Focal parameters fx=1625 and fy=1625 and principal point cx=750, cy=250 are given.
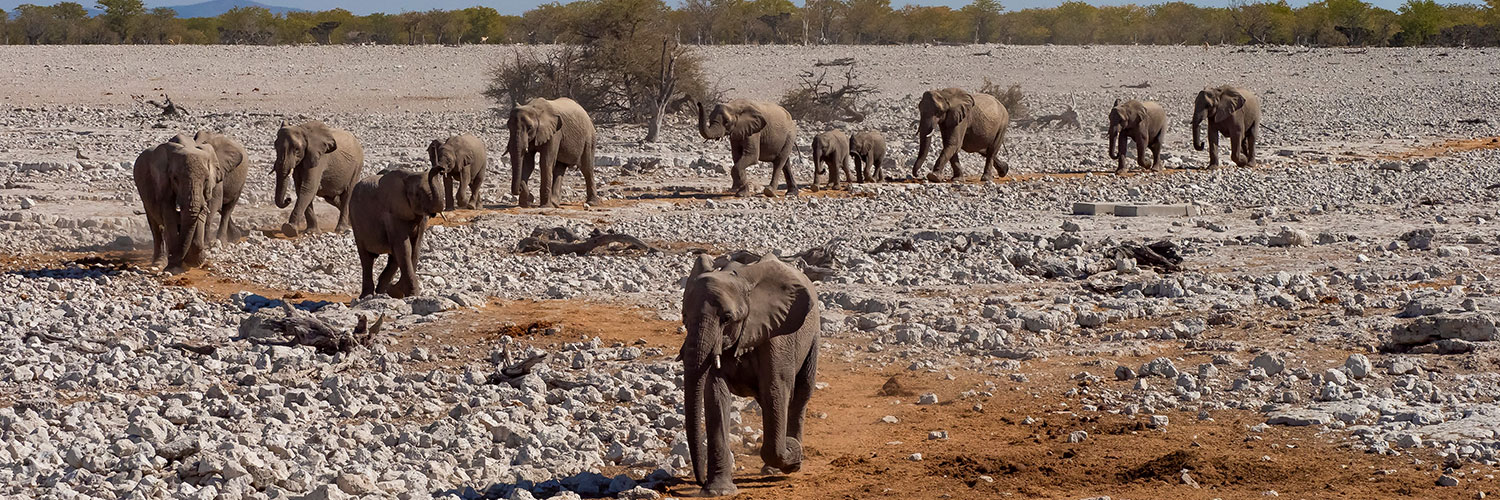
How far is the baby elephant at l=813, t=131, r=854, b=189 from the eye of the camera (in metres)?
22.4

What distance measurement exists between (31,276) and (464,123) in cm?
1729

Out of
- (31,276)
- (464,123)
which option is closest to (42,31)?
(464,123)

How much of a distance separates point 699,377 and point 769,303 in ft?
1.60

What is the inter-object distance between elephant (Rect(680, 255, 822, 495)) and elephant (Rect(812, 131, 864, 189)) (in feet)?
48.8

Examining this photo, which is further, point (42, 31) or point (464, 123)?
point (42, 31)

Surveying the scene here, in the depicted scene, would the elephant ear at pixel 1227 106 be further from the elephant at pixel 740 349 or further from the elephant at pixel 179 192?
the elephant at pixel 740 349

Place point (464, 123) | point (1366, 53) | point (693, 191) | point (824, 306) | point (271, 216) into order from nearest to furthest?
point (824, 306)
point (271, 216)
point (693, 191)
point (464, 123)
point (1366, 53)

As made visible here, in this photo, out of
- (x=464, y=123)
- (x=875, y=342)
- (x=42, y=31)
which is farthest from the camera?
(x=42, y=31)

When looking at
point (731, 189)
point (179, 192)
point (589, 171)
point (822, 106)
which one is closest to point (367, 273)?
point (179, 192)

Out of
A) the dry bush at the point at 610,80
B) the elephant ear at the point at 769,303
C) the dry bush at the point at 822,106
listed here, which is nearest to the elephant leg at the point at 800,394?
the elephant ear at the point at 769,303

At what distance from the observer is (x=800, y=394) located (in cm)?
774

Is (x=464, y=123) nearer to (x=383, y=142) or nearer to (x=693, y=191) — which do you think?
(x=383, y=142)

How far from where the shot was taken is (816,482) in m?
7.53

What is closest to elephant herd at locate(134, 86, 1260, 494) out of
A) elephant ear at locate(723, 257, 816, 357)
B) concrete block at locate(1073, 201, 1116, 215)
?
elephant ear at locate(723, 257, 816, 357)
